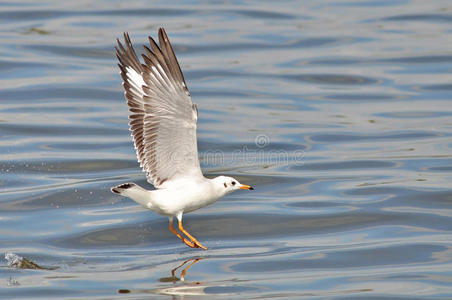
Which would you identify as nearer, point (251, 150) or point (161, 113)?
point (161, 113)

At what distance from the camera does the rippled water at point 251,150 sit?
10.0 meters

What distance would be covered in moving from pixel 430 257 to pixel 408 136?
20.2 feet

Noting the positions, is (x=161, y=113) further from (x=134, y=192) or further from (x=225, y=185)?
(x=225, y=185)

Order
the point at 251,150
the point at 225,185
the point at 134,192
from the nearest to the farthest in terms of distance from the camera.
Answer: the point at 134,192 → the point at 225,185 → the point at 251,150

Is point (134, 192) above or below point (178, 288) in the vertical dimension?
above

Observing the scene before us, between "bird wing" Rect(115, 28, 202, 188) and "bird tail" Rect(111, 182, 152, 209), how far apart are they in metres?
0.48

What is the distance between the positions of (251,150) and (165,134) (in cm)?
550

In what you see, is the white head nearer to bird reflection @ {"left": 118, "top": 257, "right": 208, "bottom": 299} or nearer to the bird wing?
the bird wing

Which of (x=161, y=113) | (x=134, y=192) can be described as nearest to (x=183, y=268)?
(x=134, y=192)

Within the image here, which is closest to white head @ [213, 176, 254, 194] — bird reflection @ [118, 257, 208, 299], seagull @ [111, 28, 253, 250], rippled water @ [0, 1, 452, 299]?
seagull @ [111, 28, 253, 250]

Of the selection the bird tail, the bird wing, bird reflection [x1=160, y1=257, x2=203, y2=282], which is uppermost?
the bird wing

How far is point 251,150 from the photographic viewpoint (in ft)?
51.3

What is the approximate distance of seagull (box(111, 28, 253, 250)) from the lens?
10023 millimetres

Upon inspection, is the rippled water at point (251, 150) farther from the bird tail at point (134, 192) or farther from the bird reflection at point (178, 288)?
the bird tail at point (134, 192)
